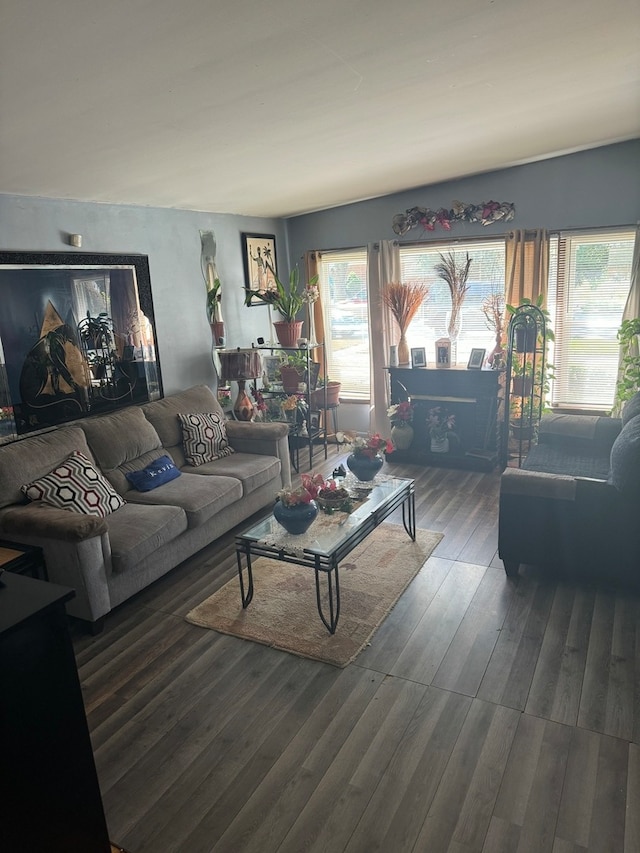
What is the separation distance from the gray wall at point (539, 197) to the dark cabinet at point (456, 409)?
1344 mm

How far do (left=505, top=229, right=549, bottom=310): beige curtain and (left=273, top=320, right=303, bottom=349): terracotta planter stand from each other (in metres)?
1.98

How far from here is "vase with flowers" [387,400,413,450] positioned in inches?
226

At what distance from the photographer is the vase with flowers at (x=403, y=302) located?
590cm

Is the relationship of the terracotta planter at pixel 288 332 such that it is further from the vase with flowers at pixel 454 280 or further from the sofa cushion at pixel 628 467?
the sofa cushion at pixel 628 467

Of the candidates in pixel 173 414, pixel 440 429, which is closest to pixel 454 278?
pixel 440 429

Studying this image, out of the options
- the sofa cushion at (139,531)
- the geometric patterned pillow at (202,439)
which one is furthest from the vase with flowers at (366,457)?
the geometric patterned pillow at (202,439)

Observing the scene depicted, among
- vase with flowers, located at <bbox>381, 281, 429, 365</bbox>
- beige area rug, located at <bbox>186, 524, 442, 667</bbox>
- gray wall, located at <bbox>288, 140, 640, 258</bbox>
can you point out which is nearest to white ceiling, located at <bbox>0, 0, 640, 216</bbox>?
gray wall, located at <bbox>288, 140, 640, 258</bbox>

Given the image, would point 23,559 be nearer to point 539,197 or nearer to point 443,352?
point 443,352

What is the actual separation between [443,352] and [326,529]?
9.73 ft

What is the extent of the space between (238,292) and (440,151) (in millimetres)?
2277

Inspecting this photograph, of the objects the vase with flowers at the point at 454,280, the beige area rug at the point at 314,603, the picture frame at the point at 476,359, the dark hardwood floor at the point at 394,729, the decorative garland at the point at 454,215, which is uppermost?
the decorative garland at the point at 454,215

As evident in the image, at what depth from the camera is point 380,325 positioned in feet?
20.6

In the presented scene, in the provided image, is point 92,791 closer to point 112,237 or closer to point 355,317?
point 112,237

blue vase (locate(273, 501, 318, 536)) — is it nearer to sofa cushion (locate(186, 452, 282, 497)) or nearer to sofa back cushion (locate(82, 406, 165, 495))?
sofa cushion (locate(186, 452, 282, 497))
